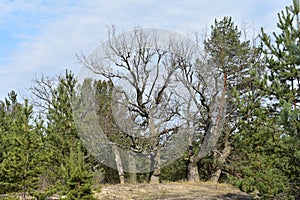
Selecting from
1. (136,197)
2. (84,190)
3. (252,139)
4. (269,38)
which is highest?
(269,38)

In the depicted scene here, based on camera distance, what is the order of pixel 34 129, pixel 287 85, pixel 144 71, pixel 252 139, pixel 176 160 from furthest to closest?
pixel 176 160, pixel 144 71, pixel 34 129, pixel 252 139, pixel 287 85

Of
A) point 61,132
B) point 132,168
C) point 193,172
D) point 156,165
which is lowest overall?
point 193,172

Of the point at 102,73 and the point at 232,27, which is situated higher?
the point at 232,27

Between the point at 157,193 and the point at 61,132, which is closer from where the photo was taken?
the point at 61,132

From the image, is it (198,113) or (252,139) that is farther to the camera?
(198,113)

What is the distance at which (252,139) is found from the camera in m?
7.61

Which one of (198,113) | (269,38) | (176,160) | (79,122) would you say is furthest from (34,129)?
(176,160)

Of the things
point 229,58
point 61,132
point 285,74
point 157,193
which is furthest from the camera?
point 229,58

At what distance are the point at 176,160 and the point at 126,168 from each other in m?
2.85

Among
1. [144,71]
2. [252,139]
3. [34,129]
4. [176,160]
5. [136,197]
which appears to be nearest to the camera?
[252,139]

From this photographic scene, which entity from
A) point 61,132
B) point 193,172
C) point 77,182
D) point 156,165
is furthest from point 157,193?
point 193,172

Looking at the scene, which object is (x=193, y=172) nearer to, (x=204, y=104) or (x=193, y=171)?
(x=193, y=171)

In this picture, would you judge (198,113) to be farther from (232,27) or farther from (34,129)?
(34,129)

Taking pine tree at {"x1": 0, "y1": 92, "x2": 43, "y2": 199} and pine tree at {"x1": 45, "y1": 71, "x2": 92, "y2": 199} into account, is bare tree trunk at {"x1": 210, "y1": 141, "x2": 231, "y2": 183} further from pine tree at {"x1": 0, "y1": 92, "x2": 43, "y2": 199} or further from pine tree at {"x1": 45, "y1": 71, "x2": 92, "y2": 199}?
pine tree at {"x1": 0, "y1": 92, "x2": 43, "y2": 199}
